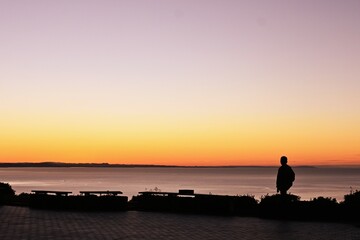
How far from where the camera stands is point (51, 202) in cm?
2452

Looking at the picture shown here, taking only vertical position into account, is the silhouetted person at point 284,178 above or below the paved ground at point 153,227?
above

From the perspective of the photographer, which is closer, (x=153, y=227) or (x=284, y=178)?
(x=153, y=227)

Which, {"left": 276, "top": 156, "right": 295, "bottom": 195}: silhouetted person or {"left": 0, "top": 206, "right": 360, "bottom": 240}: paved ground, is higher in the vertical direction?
{"left": 276, "top": 156, "right": 295, "bottom": 195}: silhouetted person

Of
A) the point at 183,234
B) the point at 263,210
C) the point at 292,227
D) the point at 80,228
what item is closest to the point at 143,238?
the point at 183,234

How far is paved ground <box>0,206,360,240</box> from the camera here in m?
15.2

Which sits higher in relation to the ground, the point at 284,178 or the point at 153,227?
the point at 284,178

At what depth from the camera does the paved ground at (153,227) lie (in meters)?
15.2

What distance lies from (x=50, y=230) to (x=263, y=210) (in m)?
8.72

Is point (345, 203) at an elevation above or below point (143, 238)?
above

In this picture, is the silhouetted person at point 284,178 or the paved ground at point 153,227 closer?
the paved ground at point 153,227

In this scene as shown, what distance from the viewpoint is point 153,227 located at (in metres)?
17.2

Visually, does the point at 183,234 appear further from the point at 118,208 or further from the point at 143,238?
the point at 118,208

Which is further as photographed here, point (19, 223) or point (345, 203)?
point (345, 203)

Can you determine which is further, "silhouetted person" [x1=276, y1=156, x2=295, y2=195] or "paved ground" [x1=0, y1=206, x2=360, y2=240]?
"silhouetted person" [x1=276, y1=156, x2=295, y2=195]
